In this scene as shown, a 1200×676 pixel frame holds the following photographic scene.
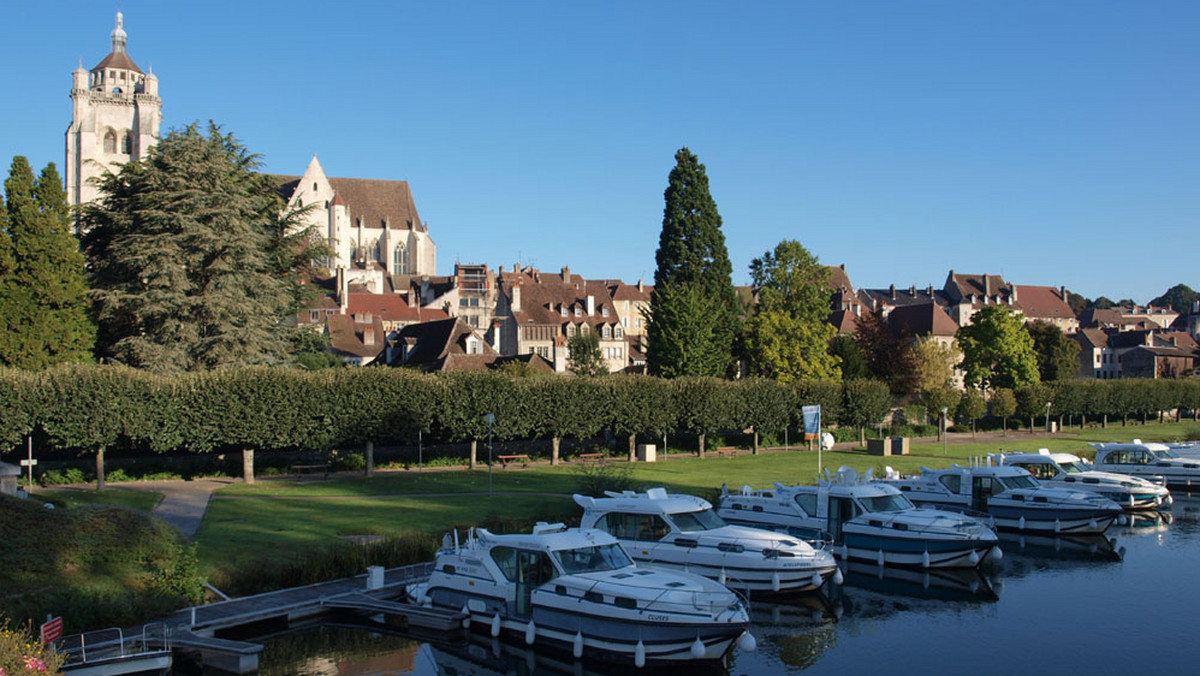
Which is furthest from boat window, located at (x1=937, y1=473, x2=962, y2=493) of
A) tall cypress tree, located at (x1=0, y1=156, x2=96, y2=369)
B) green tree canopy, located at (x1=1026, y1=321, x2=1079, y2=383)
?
green tree canopy, located at (x1=1026, y1=321, x2=1079, y2=383)

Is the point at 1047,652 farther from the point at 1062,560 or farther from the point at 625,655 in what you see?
the point at 1062,560

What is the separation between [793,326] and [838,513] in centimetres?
4051

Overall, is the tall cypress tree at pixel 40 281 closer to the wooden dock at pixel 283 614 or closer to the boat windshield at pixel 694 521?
the wooden dock at pixel 283 614

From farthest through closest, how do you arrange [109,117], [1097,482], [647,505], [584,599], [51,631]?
[109,117] < [1097,482] < [647,505] < [584,599] < [51,631]

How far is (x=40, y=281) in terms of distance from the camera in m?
45.2

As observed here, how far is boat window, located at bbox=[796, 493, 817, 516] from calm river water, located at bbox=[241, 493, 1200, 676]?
2.52 metres

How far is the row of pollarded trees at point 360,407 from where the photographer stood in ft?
123

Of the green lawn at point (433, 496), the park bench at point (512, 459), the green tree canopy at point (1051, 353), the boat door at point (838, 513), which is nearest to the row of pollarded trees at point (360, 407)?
the park bench at point (512, 459)

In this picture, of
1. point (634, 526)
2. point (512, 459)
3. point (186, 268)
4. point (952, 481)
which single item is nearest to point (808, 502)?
point (634, 526)

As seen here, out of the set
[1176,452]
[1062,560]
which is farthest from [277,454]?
[1176,452]

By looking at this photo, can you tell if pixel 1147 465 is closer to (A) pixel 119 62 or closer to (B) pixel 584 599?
(B) pixel 584 599

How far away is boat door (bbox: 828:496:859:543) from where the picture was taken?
29.7m

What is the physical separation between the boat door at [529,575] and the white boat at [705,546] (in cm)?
484

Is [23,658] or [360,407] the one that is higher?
[360,407]
